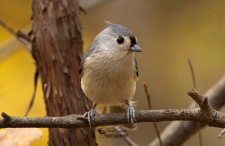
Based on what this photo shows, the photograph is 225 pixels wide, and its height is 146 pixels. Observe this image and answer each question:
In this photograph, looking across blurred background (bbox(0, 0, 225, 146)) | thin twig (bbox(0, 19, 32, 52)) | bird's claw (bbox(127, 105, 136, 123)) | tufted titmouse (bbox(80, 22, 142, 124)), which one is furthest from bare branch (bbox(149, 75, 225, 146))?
thin twig (bbox(0, 19, 32, 52))

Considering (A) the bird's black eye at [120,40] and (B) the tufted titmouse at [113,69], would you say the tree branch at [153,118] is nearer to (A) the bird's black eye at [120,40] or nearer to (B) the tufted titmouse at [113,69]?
(B) the tufted titmouse at [113,69]

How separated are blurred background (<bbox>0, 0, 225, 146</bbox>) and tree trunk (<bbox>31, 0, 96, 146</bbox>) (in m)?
0.63

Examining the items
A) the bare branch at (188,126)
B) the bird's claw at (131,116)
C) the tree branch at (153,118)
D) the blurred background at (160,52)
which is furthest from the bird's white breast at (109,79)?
the blurred background at (160,52)

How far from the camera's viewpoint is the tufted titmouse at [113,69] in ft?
6.86

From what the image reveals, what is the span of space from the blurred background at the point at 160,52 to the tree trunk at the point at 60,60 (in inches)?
24.7

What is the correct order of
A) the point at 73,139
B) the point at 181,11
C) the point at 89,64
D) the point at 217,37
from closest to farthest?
the point at 89,64 < the point at 73,139 < the point at 217,37 < the point at 181,11

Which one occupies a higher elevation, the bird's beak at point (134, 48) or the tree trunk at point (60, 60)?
the bird's beak at point (134, 48)

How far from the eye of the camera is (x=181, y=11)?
11.6ft

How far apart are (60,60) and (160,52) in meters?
1.57

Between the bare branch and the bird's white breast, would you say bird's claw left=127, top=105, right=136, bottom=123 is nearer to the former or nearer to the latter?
the bird's white breast

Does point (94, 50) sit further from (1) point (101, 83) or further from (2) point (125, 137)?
(2) point (125, 137)

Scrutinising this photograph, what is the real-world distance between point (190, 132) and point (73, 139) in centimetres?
64

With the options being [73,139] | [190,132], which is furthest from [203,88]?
[73,139]

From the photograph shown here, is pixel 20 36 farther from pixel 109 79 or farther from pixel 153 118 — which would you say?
pixel 153 118
